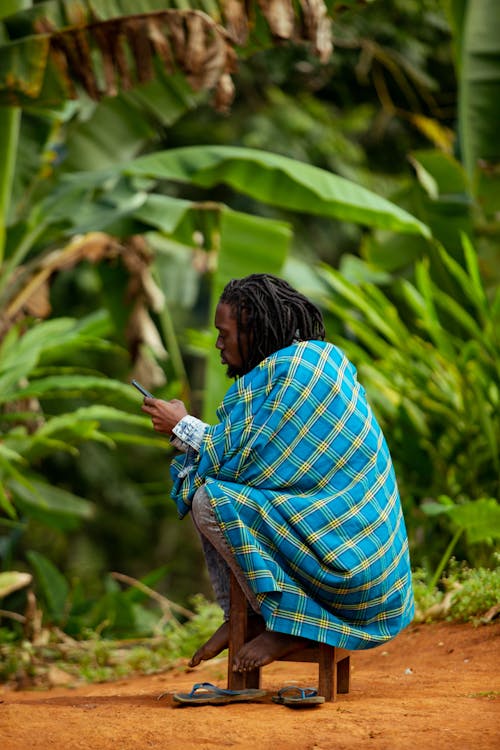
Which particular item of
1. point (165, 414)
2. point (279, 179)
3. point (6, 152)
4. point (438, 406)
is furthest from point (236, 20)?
point (165, 414)

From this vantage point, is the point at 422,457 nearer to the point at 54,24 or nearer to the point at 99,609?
the point at 99,609

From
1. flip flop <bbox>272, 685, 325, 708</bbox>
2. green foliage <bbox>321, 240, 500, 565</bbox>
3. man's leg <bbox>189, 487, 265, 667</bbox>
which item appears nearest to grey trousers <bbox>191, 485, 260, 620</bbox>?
man's leg <bbox>189, 487, 265, 667</bbox>

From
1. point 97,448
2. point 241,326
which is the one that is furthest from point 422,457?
point 97,448

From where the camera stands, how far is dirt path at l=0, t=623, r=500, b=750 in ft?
8.50

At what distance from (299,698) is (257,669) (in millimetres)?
194

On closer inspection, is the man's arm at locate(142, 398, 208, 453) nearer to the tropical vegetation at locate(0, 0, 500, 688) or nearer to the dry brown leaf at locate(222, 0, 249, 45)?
the tropical vegetation at locate(0, 0, 500, 688)

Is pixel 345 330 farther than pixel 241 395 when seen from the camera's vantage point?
Yes

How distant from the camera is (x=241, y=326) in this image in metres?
3.20

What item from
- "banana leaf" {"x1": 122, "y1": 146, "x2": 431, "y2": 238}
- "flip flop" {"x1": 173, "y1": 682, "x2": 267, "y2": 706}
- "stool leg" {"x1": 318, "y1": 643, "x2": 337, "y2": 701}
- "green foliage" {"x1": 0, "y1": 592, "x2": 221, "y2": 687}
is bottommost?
"green foliage" {"x1": 0, "y1": 592, "x2": 221, "y2": 687}

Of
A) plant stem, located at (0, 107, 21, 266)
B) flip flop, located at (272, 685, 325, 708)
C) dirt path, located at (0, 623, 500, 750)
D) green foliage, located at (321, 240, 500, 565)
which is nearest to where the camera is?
dirt path, located at (0, 623, 500, 750)

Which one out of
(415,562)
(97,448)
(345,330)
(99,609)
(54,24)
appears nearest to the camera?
(415,562)

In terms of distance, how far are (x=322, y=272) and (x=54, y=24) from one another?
8.08ft

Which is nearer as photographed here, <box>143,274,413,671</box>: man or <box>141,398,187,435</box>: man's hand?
<box>143,274,413,671</box>: man

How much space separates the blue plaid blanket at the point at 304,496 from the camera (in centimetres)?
301
